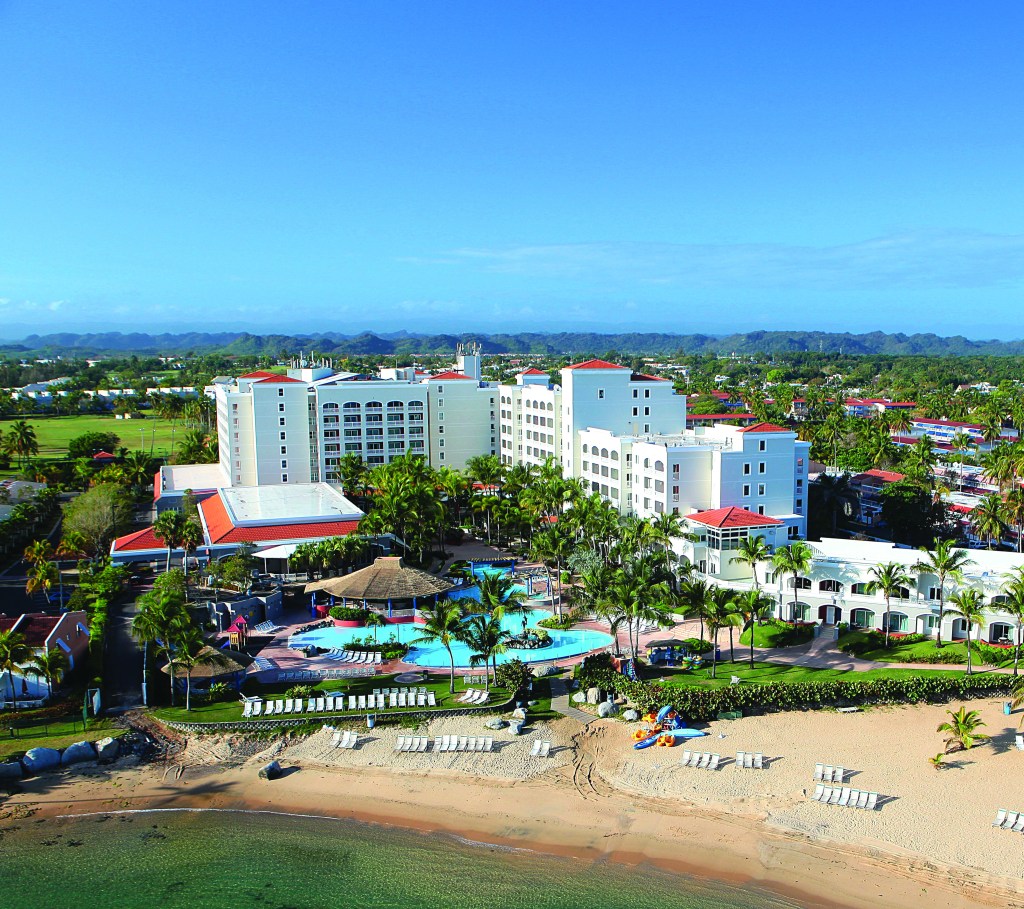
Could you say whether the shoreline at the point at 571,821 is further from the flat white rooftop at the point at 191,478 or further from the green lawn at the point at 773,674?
the flat white rooftop at the point at 191,478

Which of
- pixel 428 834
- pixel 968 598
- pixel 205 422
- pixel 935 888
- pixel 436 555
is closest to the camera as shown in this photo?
pixel 935 888

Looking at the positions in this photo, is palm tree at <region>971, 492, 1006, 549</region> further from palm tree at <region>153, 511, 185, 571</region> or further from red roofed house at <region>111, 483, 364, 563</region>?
palm tree at <region>153, 511, 185, 571</region>

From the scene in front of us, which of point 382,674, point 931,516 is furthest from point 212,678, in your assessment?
point 931,516

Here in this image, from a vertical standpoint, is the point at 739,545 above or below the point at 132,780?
above

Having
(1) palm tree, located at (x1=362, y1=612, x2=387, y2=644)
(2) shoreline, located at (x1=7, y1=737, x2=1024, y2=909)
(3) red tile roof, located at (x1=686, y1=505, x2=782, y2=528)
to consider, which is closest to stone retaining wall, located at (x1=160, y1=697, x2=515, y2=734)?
(2) shoreline, located at (x1=7, y1=737, x2=1024, y2=909)

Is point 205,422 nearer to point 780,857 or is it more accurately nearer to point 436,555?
point 436,555

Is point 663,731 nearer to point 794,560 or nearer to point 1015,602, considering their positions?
point 794,560

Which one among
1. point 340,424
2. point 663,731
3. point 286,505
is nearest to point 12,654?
point 663,731
